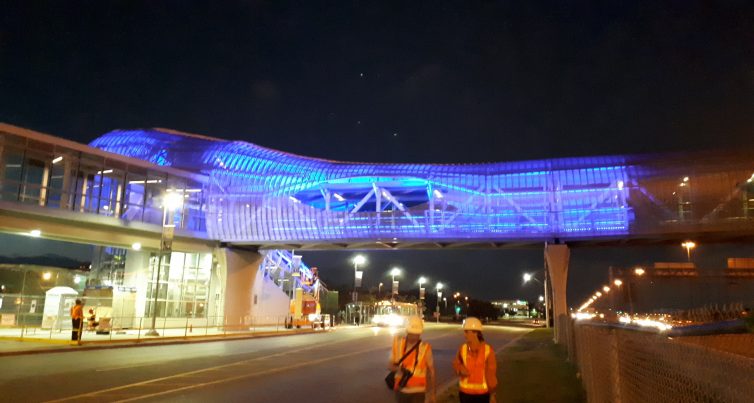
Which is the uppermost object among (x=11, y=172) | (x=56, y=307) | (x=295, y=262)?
(x=11, y=172)

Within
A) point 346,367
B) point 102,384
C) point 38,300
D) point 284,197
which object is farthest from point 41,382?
point 284,197

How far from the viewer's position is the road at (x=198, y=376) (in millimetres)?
12273

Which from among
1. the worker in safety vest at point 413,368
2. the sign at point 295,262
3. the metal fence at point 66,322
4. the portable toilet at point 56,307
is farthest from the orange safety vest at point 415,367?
the sign at point 295,262

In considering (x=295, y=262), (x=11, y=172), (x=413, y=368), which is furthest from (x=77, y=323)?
(x=295, y=262)

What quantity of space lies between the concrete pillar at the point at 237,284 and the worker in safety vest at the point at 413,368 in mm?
38851

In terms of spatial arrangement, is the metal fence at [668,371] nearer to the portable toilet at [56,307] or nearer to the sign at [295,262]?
the portable toilet at [56,307]

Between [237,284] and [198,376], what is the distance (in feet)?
101

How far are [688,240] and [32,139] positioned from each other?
40535mm

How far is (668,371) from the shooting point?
4836mm

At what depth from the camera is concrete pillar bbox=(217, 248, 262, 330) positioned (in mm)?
44744

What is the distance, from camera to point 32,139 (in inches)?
1247

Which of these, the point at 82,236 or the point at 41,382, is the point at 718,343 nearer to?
the point at 41,382

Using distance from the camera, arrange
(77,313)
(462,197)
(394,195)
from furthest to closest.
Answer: (394,195), (462,197), (77,313)

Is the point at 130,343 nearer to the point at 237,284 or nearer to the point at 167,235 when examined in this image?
the point at 167,235
